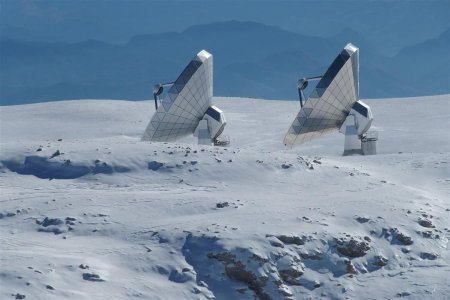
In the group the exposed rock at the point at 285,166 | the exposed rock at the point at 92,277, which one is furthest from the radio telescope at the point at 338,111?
the exposed rock at the point at 92,277

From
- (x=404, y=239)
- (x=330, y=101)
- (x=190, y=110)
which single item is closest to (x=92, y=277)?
(x=404, y=239)

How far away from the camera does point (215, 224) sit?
38.4 meters

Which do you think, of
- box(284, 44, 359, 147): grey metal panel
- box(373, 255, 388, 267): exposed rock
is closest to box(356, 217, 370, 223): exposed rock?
box(373, 255, 388, 267): exposed rock

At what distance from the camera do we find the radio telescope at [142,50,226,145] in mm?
61344

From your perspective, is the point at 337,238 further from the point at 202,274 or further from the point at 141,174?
the point at 141,174

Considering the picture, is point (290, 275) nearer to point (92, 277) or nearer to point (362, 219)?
point (362, 219)

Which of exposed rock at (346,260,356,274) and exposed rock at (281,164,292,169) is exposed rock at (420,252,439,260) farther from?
exposed rock at (281,164,292,169)

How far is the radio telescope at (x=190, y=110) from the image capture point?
2415 inches

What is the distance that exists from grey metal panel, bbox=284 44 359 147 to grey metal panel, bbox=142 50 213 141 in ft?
19.9

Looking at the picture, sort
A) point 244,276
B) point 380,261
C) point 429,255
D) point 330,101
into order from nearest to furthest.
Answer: point 244,276 < point 380,261 < point 429,255 < point 330,101

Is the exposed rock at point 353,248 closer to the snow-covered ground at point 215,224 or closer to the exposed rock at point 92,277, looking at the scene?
the snow-covered ground at point 215,224

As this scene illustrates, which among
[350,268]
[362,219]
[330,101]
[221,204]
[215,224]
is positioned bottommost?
[350,268]

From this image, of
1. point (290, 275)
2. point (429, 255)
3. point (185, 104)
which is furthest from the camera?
point (185, 104)

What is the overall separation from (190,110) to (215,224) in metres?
25.3
